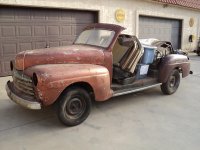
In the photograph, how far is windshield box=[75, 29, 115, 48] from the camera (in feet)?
16.8

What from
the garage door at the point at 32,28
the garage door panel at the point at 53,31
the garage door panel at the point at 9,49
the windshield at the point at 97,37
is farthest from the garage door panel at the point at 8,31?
the windshield at the point at 97,37

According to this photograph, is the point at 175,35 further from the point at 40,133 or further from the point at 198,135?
the point at 40,133

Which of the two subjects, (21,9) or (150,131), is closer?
(150,131)

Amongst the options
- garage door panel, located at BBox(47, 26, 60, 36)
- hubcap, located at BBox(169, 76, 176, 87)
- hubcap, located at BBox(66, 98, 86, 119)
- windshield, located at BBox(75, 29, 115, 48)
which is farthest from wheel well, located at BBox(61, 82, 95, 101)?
garage door panel, located at BBox(47, 26, 60, 36)

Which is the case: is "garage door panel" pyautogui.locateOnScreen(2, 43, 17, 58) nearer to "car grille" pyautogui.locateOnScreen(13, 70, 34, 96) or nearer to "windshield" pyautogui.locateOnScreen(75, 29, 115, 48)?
"windshield" pyautogui.locateOnScreen(75, 29, 115, 48)

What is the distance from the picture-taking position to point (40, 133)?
3.99 metres

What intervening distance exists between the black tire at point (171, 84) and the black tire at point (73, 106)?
2628 millimetres

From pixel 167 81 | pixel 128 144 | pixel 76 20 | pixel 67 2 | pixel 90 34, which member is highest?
pixel 67 2

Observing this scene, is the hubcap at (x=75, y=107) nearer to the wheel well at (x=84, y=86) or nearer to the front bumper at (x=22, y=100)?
the wheel well at (x=84, y=86)

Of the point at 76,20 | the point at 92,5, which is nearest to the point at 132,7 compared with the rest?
the point at 92,5

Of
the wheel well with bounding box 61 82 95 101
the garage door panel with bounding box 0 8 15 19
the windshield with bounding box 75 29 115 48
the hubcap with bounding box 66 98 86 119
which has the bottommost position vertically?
the hubcap with bounding box 66 98 86 119

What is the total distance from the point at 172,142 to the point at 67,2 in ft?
23.2

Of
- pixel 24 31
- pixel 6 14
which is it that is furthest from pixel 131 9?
pixel 6 14

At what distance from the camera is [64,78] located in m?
3.90
